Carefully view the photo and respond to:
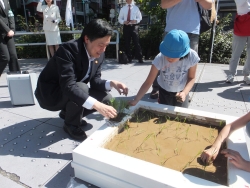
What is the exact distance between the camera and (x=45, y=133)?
2.38m

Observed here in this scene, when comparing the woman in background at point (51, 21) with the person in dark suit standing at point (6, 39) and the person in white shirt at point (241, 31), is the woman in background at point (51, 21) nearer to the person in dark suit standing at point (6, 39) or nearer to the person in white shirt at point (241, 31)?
the person in dark suit standing at point (6, 39)

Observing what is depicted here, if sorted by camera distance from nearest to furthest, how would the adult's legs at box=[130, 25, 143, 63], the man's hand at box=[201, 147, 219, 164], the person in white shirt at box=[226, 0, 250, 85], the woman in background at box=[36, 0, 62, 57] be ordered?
the man's hand at box=[201, 147, 219, 164] → the person in white shirt at box=[226, 0, 250, 85] → the woman in background at box=[36, 0, 62, 57] → the adult's legs at box=[130, 25, 143, 63]

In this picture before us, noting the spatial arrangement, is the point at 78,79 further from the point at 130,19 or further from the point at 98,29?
the point at 130,19

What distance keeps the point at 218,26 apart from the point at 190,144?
20.1 ft

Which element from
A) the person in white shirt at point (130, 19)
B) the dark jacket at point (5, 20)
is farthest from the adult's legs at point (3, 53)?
the person in white shirt at point (130, 19)

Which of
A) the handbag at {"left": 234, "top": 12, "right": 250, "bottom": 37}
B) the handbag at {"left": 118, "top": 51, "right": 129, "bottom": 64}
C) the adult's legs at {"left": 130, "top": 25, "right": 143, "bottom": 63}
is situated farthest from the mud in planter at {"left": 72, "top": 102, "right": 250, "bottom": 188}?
the adult's legs at {"left": 130, "top": 25, "right": 143, "bottom": 63}

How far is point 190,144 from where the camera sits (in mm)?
1658

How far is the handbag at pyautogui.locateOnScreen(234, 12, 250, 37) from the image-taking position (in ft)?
12.1

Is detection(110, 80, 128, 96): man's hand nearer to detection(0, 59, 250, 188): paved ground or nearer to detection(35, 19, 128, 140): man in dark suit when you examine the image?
detection(35, 19, 128, 140): man in dark suit

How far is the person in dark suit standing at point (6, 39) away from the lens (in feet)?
11.0

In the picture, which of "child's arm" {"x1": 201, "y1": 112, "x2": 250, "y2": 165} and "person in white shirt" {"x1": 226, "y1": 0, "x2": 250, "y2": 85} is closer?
"child's arm" {"x1": 201, "y1": 112, "x2": 250, "y2": 165}

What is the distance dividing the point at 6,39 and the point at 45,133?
1.97m

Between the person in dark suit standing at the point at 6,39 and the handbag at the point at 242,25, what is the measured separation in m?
3.77

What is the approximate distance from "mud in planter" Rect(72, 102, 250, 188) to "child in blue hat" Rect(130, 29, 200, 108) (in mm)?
240
